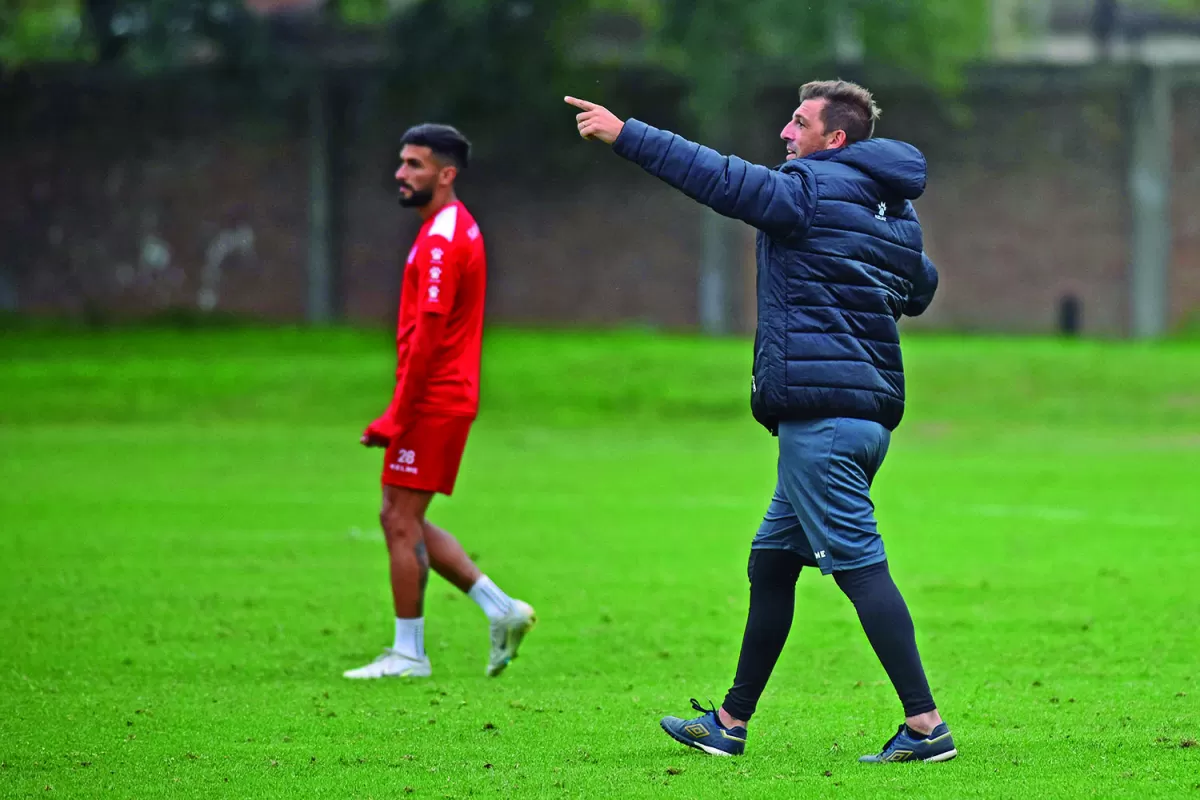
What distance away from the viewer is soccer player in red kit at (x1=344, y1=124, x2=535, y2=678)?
303 inches

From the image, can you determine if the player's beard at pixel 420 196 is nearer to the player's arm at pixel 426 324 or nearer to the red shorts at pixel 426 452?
the player's arm at pixel 426 324

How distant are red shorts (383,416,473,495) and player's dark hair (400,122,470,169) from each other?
116 centimetres

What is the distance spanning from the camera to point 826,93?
586 centimetres

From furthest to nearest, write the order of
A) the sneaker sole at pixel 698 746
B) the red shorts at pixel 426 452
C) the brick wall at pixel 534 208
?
the brick wall at pixel 534 208, the red shorts at pixel 426 452, the sneaker sole at pixel 698 746

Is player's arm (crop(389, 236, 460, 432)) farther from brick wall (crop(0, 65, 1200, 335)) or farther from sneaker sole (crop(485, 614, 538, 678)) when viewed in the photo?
brick wall (crop(0, 65, 1200, 335))

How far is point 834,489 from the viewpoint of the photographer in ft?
18.7

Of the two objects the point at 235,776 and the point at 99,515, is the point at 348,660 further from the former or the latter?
the point at 99,515

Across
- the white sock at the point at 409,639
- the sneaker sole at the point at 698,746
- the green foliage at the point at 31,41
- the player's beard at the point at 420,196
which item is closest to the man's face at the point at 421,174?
the player's beard at the point at 420,196

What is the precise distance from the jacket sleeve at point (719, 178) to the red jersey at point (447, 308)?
225 centimetres

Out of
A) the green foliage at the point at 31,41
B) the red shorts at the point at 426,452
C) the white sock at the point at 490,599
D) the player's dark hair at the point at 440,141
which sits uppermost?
the green foliage at the point at 31,41

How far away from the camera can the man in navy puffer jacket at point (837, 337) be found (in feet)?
18.6

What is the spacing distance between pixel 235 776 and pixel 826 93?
2874mm

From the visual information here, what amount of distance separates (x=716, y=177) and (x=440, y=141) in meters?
2.74

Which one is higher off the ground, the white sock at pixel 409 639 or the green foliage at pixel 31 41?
the green foliage at pixel 31 41
